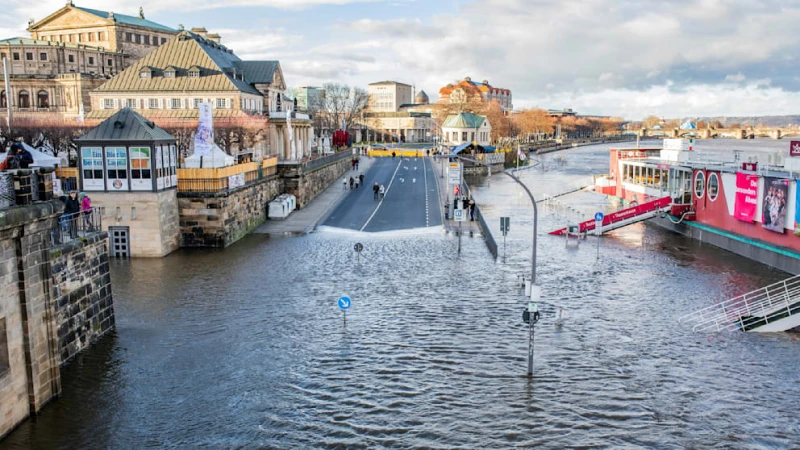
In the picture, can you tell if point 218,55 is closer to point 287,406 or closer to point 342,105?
point 287,406

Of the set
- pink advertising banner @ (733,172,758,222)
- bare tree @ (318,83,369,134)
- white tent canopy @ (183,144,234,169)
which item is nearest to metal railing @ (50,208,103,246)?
white tent canopy @ (183,144,234,169)

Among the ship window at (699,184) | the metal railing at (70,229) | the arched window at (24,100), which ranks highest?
the arched window at (24,100)

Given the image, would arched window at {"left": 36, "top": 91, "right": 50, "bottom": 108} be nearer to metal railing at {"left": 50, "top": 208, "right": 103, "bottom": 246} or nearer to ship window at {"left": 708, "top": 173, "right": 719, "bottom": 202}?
metal railing at {"left": 50, "top": 208, "right": 103, "bottom": 246}

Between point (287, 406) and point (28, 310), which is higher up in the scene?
point (28, 310)

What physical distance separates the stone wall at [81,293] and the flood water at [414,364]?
2.90ft

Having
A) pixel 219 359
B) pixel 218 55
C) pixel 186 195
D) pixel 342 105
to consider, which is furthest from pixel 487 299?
pixel 342 105

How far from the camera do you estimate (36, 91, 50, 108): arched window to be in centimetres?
10569

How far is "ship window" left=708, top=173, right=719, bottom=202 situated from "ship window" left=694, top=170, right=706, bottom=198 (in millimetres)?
821

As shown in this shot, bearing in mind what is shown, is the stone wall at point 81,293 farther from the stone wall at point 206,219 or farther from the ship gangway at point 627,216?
the ship gangway at point 627,216

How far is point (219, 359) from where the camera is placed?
21.4m

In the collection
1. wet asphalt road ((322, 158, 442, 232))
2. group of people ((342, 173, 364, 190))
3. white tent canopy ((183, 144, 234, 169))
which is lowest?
wet asphalt road ((322, 158, 442, 232))

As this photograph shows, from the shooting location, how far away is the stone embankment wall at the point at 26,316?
1619 cm

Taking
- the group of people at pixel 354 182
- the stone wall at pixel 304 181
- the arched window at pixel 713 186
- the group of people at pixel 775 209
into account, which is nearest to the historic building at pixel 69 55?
the group of people at pixel 354 182

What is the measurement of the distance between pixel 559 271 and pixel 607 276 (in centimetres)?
239
